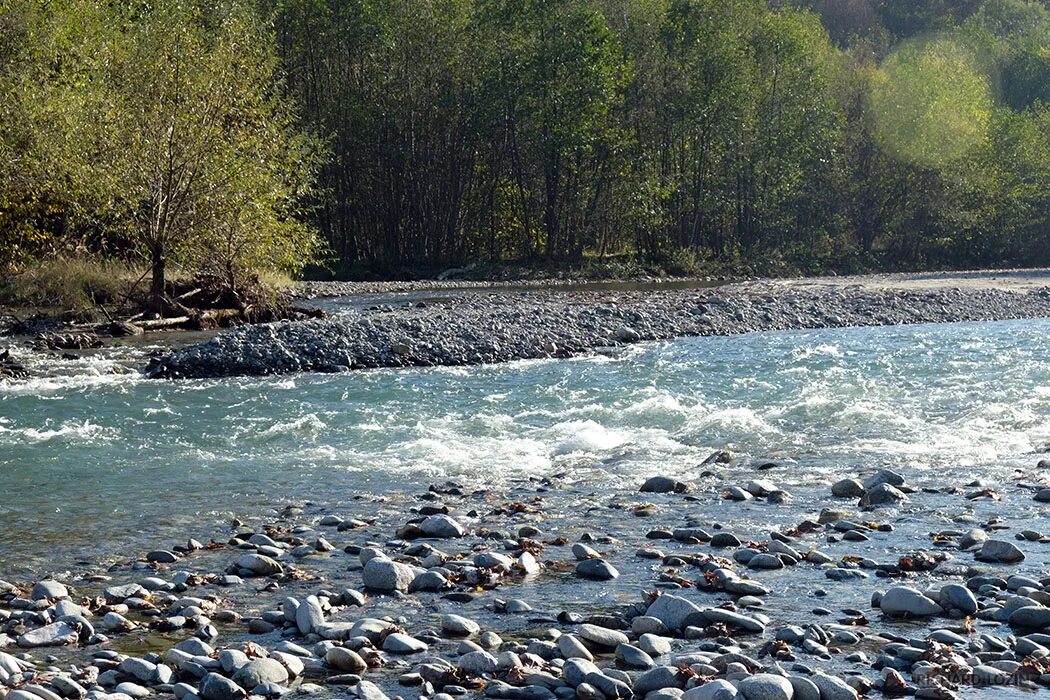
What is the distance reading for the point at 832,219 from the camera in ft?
194

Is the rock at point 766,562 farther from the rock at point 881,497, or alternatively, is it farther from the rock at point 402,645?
the rock at point 402,645

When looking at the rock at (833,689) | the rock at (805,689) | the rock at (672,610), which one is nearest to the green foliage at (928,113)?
the rock at (672,610)

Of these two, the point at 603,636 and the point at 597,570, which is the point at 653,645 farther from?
the point at 597,570

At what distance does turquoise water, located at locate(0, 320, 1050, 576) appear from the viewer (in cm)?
1214

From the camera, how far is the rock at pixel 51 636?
25.0 feet

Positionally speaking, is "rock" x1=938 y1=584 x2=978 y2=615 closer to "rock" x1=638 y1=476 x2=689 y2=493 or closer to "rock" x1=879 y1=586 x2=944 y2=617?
"rock" x1=879 y1=586 x2=944 y2=617

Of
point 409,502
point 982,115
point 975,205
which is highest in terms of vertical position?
point 982,115

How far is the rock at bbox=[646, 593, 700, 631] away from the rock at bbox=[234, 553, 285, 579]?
9.70 ft

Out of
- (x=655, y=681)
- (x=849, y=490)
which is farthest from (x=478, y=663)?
(x=849, y=490)

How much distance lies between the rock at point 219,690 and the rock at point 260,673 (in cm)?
10

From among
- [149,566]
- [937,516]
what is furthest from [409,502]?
[937,516]

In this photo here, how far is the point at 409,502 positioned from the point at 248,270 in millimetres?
18408

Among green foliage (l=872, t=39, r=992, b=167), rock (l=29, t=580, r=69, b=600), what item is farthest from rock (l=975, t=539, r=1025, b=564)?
green foliage (l=872, t=39, r=992, b=167)

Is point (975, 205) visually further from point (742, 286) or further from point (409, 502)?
point (409, 502)
